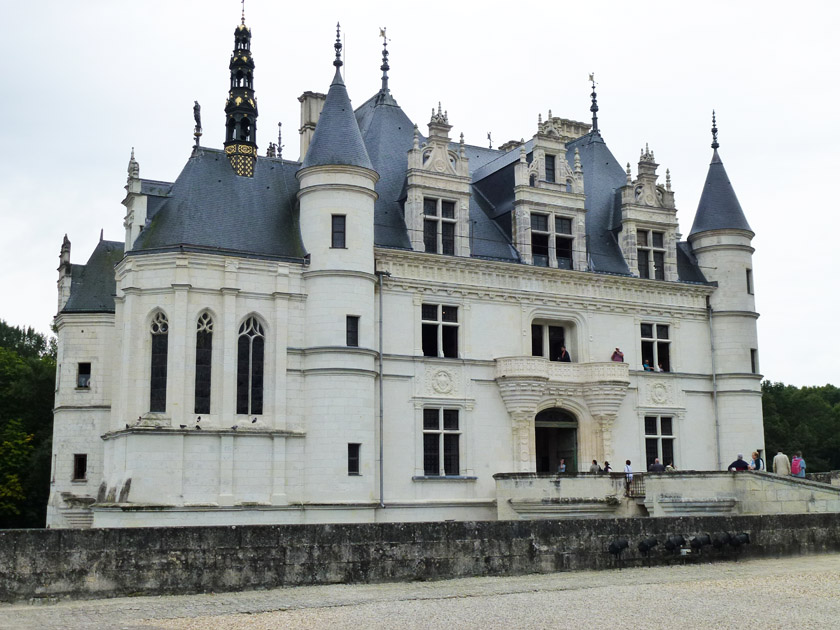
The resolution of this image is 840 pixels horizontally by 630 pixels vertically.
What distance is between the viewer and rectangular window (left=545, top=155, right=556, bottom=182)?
3525 centimetres

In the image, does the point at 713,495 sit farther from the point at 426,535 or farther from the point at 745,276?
the point at 426,535

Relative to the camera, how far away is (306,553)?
15930 mm

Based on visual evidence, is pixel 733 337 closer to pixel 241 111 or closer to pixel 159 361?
pixel 241 111

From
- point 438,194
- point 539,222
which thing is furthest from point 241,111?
point 539,222

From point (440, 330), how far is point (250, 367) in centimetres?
651

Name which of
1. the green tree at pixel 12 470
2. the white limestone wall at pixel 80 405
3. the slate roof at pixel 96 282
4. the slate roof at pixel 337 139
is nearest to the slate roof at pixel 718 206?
the slate roof at pixel 337 139

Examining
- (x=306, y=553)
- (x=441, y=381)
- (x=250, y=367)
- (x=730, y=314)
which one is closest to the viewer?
(x=306, y=553)

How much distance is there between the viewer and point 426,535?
1680 cm

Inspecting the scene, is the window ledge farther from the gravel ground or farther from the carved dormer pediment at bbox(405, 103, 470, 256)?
the gravel ground

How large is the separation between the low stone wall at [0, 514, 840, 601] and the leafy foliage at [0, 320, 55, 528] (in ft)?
109

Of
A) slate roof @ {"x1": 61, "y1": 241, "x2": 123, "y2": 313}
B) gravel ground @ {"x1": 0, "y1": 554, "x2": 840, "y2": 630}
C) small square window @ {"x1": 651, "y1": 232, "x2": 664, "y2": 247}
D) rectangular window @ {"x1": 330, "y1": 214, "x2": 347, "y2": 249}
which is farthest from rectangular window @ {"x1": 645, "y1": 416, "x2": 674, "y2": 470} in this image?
→ slate roof @ {"x1": 61, "y1": 241, "x2": 123, "y2": 313}

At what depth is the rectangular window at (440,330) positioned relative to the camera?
3209cm

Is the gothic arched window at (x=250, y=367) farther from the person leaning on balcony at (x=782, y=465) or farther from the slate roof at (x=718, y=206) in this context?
the slate roof at (x=718, y=206)

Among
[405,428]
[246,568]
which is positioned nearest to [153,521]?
[405,428]
